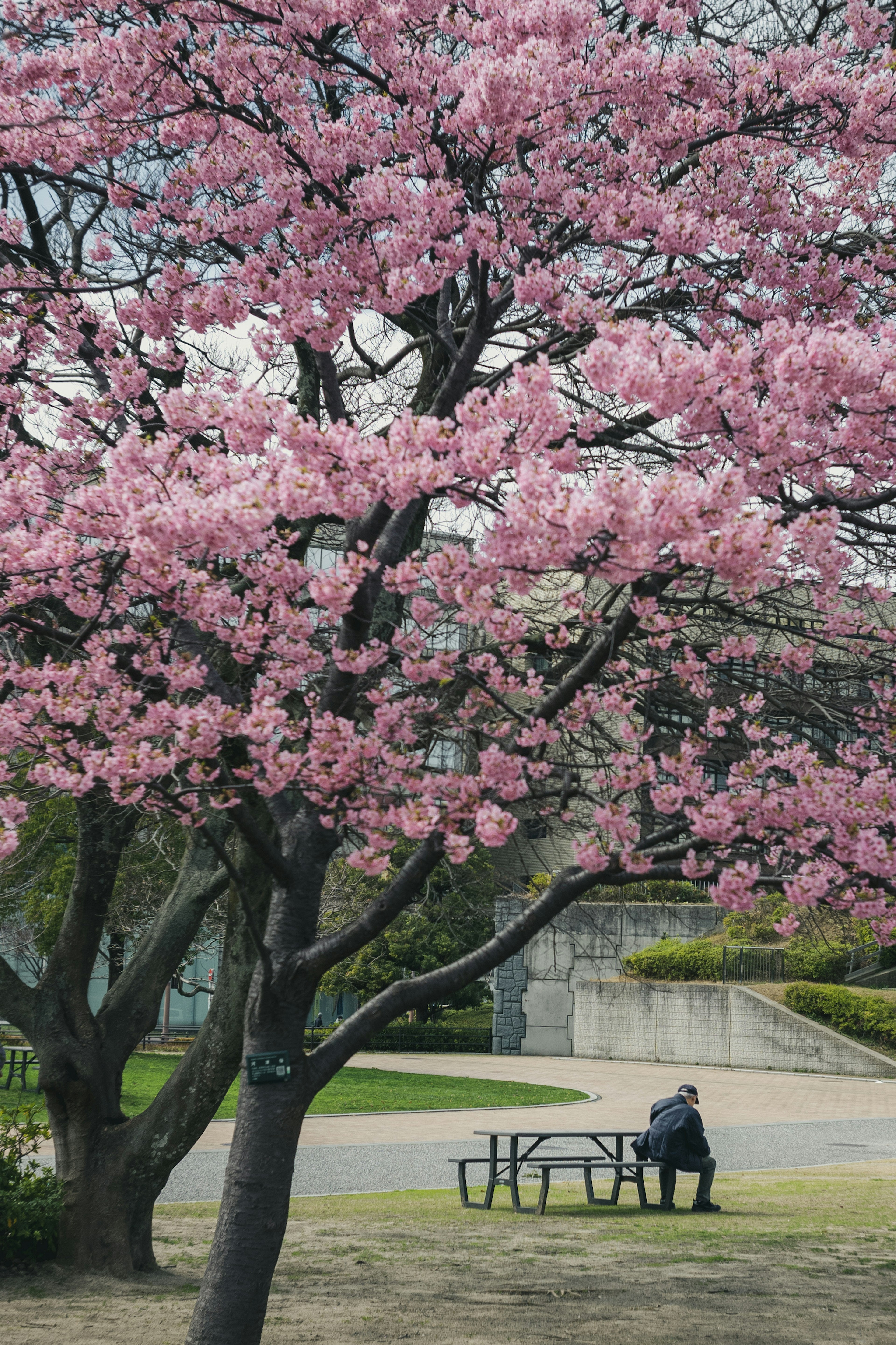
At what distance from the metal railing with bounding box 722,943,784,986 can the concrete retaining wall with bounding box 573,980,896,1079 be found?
1.02 meters

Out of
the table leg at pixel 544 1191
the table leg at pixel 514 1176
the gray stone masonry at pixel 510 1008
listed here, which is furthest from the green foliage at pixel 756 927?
the table leg at pixel 544 1191

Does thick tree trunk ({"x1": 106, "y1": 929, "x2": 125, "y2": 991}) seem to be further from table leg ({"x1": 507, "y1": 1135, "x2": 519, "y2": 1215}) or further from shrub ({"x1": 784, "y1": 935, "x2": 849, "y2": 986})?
shrub ({"x1": 784, "y1": 935, "x2": 849, "y2": 986})

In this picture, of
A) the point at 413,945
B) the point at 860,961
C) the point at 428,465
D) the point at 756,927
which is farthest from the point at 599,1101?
the point at 428,465

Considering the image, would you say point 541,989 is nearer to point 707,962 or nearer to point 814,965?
point 707,962

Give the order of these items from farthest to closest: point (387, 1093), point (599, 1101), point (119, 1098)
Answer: point (387, 1093) < point (599, 1101) < point (119, 1098)

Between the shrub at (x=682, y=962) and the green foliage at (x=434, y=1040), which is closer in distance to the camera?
the shrub at (x=682, y=962)

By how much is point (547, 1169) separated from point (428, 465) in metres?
8.26

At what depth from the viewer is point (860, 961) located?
28125mm

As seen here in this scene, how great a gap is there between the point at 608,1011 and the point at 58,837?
1492 cm

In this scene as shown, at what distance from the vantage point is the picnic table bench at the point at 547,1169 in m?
10.8

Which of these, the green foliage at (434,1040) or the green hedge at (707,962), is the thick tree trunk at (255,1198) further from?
the green foliage at (434,1040)

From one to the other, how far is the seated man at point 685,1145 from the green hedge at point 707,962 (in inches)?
615

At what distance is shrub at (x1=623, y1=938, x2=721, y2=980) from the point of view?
1126 inches

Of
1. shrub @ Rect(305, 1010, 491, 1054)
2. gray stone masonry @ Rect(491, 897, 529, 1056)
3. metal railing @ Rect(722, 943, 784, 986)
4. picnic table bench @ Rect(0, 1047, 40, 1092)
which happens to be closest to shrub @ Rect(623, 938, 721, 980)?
metal railing @ Rect(722, 943, 784, 986)
